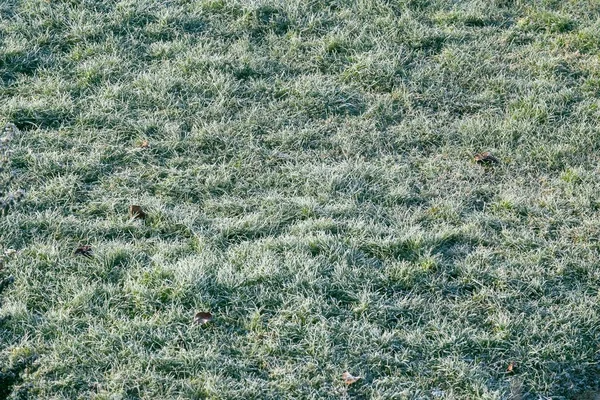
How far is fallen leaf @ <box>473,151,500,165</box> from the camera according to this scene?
6219 millimetres

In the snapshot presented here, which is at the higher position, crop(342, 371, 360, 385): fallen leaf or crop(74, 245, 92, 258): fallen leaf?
crop(74, 245, 92, 258): fallen leaf

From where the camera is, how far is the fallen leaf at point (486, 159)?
6.22 m

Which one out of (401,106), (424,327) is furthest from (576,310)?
(401,106)

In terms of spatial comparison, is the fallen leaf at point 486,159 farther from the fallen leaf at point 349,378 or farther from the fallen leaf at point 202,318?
the fallen leaf at point 202,318

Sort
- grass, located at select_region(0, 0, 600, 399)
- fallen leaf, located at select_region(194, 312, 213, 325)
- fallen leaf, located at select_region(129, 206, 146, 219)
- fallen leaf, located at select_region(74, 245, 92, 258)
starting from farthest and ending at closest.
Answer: fallen leaf, located at select_region(129, 206, 146, 219), fallen leaf, located at select_region(74, 245, 92, 258), fallen leaf, located at select_region(194, 312, 213, 325), grass, located at select_region(0, 0, 600, 399)

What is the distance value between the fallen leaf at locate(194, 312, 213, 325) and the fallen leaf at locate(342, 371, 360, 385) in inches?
30.3

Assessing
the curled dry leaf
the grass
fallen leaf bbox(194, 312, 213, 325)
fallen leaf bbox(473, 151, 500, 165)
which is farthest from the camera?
fallen leaf bbox(473, 151, 500, 165)

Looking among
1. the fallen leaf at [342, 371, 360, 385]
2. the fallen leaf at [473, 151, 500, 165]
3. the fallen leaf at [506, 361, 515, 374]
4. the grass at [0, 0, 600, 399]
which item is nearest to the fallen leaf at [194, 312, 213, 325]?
the grass at [0, 0, 600, 399]

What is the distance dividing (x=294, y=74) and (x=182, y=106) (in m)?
0.99

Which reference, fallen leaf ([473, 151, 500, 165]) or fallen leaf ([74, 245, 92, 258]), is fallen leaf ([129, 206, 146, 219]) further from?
fallen leaf ([473, 151, 500, 165])

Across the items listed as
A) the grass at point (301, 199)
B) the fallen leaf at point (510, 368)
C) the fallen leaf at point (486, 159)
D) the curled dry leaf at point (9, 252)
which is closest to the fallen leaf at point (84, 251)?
the grass at point (301, 199)

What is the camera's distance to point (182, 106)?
6578 mm

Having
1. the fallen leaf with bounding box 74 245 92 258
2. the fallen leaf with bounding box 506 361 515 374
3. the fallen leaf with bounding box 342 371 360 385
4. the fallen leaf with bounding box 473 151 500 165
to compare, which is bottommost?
the fallen leaf with bounding box 506 361 515 374

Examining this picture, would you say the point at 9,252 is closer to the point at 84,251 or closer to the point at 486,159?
the point at 84,251
